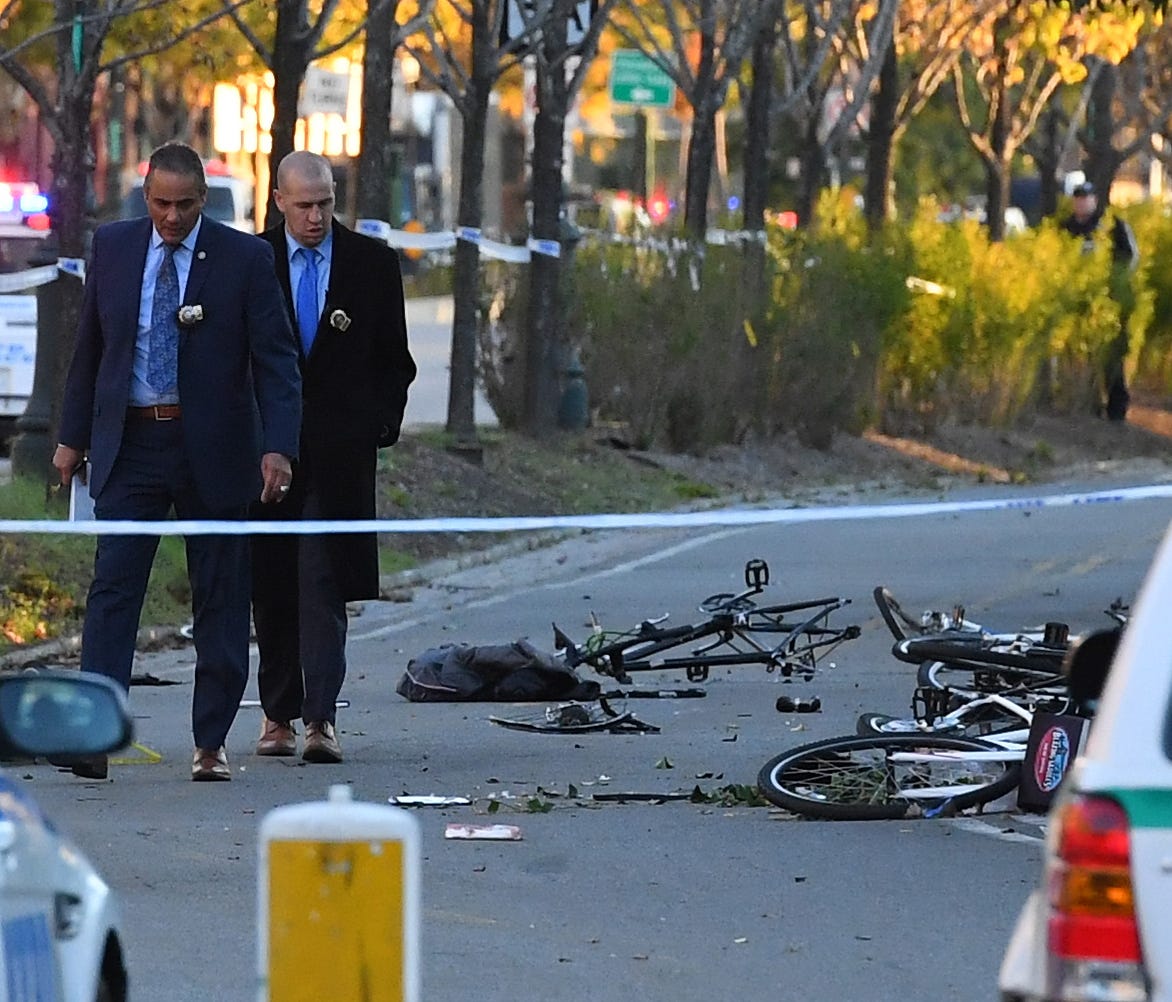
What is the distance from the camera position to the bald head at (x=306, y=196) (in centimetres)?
934

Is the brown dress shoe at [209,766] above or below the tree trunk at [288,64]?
below

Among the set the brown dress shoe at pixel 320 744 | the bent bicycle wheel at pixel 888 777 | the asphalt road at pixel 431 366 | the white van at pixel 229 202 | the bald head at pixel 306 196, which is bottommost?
the asphalt road at pixel 431 366

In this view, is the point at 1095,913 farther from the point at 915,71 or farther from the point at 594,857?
the point at 915,71

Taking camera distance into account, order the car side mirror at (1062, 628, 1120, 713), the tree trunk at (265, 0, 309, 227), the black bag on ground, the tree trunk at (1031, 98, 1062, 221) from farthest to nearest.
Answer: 1. the tree trunk at (1031, 98, 1062, 221)
2. the tree trunk at (265, 0, 309, 227)
3. the black bag on ground
4. the car side mirror at (1062, 628, 1120, 713)

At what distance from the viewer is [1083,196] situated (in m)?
28.4

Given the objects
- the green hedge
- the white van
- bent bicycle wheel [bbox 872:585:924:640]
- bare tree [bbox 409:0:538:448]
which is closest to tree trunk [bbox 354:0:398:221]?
bare tree [bbox 409:0:538:448]

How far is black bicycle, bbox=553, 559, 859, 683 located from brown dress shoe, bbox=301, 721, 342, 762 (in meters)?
1.81

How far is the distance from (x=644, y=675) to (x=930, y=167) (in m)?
52.2

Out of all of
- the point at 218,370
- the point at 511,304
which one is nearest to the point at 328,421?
the point at 218,370

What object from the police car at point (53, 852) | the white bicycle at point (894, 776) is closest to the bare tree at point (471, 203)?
the white bicycle at point (894, 776)

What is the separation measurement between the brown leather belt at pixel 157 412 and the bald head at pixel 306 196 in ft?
2.99

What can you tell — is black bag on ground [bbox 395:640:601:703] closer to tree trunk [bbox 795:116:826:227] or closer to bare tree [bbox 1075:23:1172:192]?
tree trunk [bbox 795:116:826:227]

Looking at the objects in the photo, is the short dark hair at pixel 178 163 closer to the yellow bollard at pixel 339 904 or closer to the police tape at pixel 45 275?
the yellow bollard at pixel 339 904

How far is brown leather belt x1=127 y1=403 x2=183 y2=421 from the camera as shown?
8844mm
